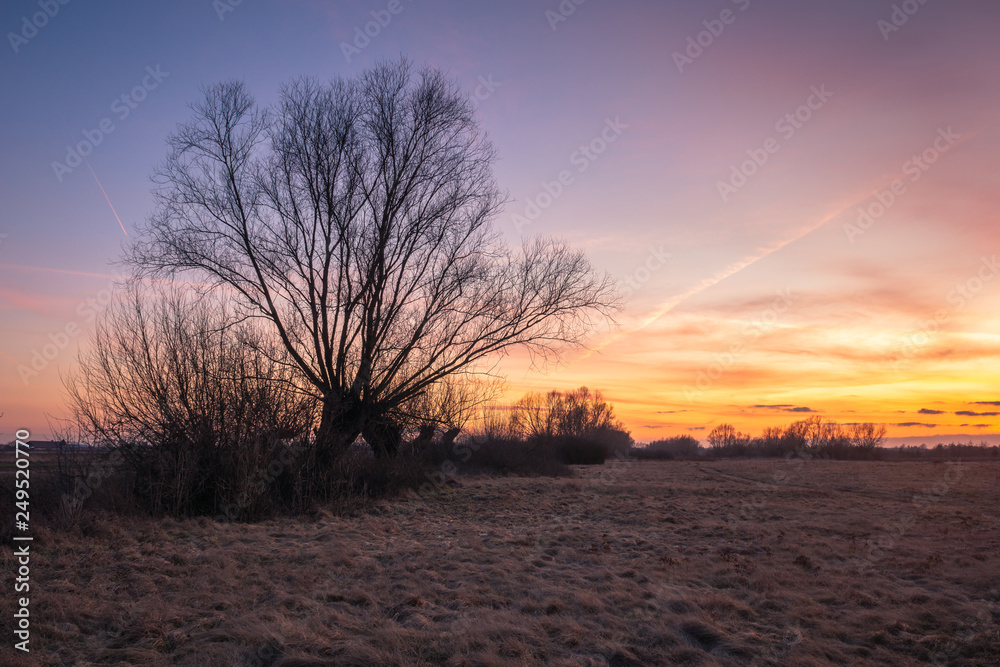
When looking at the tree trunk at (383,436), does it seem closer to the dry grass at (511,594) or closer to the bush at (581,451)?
the dry grass at (511,594)

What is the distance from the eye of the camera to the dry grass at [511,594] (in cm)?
470

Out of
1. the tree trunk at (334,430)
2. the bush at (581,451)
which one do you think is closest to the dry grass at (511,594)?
the tree trunk at (334,430)

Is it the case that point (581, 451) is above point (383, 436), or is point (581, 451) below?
below

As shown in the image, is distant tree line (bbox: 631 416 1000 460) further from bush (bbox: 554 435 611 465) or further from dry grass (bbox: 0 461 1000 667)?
dry grass (bbox: 0 461 1000 667)

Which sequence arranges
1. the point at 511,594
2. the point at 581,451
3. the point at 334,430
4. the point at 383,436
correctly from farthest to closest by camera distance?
1. the point at 581,451
2. the point at 383,436
3. the point at 334,430
4. the point at 511,594

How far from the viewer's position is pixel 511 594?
652 cm

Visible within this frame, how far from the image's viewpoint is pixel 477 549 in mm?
9031

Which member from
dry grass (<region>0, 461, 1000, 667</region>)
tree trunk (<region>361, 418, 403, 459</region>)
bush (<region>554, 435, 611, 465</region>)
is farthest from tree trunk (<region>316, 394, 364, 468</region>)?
bush (<region>554, 435, 611, 465</region>)

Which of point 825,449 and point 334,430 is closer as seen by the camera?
point 334,430

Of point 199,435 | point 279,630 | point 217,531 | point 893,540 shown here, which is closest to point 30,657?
point 279,630

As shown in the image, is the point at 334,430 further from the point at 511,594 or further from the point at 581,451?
the point at 581,451

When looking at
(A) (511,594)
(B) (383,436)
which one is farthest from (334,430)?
(A) (511,594)

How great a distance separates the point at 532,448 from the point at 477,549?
75.4 feet

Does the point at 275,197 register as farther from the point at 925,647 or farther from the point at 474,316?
the point at 925,647
